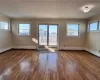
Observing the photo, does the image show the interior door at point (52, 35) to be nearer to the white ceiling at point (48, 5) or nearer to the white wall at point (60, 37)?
the white wall at point (60, 37)

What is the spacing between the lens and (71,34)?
29.2 ft

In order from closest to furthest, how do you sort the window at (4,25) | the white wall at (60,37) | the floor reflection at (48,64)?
the floor reflection at (48,64), the window at (4,25), the white wall at (60,37)

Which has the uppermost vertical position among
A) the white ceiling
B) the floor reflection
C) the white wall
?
the white ceiling

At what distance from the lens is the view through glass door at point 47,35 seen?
901cm

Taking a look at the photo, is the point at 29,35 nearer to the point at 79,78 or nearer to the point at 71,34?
the point at 71,34

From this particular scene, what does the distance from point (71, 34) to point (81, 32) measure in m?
0.78

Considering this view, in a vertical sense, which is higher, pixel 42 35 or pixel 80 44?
pixel 42 35

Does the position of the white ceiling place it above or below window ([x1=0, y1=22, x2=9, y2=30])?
above

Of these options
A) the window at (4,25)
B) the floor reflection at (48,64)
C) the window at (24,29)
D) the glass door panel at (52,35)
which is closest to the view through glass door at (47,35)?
the glass door panel at (52,35)

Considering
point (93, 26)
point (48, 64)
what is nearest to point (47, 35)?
point (93, 26)

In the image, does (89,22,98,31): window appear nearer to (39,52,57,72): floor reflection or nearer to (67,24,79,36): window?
(67,24,79,36): window

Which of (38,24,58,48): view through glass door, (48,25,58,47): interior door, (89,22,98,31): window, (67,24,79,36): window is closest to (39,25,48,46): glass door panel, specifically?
(38,24,58,48): view through glass door

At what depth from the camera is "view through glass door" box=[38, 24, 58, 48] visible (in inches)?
355

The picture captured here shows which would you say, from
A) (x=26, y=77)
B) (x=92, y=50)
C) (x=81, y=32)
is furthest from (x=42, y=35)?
(x=26, y=77)
